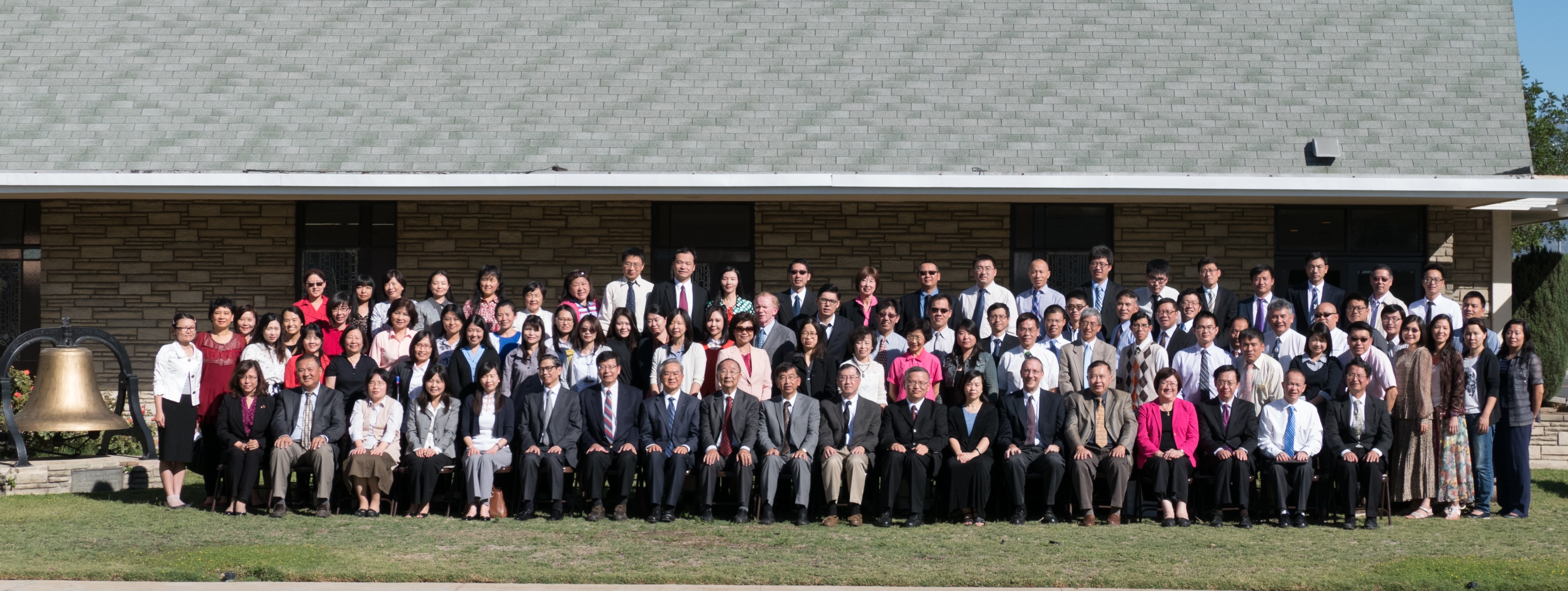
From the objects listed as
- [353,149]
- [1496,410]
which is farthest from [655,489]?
[1496,410]

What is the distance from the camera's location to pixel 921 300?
10398 millimetres

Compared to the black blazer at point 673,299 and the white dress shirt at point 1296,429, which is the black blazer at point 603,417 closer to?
the black blazer at point 673,299

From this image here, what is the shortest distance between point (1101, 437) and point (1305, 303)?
2461 millimetres

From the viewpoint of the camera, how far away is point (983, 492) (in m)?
8.98

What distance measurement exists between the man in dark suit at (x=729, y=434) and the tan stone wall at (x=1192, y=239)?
14.8 ft

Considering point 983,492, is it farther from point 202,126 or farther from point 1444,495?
point 202,126

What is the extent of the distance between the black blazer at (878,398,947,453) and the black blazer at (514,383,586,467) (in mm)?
1879

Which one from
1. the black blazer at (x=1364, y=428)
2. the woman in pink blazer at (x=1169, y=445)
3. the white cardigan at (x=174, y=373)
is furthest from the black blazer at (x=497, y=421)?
the black blazer at (x=1364, y=428)

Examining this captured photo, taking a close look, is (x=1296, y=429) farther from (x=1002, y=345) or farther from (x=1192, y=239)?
(x=1192, y=239)

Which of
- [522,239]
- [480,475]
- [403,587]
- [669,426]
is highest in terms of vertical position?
[522,239]

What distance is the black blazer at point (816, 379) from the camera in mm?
9469

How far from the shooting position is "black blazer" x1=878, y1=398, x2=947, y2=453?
29.9 feet

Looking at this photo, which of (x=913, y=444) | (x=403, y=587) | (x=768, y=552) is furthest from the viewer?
(x=913, y=444)

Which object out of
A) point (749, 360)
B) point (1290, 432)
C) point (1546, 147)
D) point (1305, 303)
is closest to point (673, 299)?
point (749, 360)
